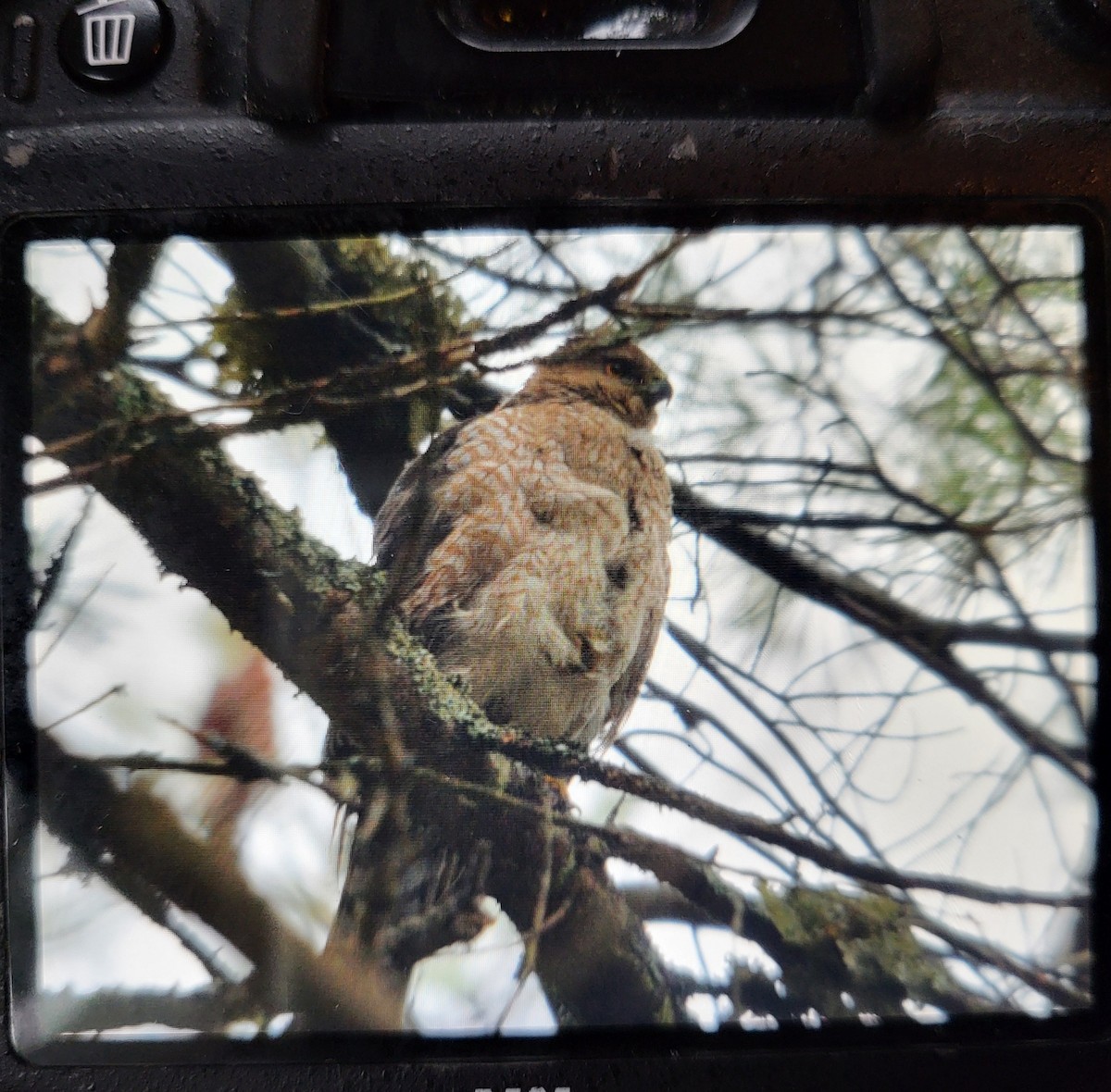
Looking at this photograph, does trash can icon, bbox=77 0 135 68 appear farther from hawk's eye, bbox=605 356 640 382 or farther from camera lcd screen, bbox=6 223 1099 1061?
hawk's eye, bbox=605 356 640 382

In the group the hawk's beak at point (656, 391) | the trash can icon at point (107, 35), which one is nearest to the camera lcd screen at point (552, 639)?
the hawk's beak at point (656, 391)

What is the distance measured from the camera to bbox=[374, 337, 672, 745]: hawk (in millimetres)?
493

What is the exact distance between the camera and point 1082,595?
499 millimetres

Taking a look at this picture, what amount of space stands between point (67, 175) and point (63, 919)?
42 centimetres

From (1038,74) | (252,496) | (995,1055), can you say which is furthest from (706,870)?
(1038,74)

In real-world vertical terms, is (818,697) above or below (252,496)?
below

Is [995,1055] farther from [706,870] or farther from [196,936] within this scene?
[196,936]

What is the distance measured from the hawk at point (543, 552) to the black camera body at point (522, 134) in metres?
0.10

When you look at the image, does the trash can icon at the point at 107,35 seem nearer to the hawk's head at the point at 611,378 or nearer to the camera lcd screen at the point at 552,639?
the camera lcd screen at the point at 552,639

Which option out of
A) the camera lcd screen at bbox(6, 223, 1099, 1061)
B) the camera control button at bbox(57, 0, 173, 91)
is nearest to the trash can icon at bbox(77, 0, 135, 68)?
the camera control button at bbox(57, 0, 173, 91)

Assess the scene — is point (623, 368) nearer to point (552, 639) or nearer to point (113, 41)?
point (552, 639)

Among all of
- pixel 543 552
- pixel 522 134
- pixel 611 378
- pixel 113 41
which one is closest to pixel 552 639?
pixel 543 552

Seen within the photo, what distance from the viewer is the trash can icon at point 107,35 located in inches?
19.5

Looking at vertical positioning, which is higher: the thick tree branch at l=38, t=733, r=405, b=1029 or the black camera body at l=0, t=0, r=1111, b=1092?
the black camera body at l=0, t=0, r=1111, b=1092
